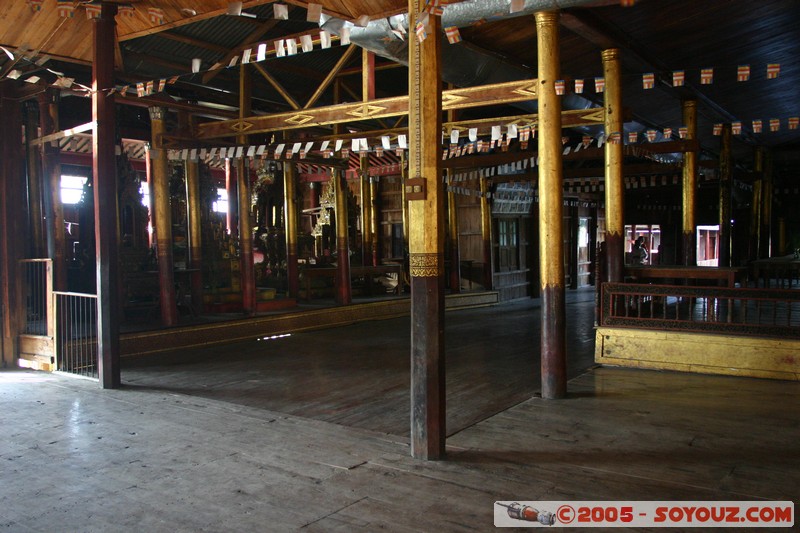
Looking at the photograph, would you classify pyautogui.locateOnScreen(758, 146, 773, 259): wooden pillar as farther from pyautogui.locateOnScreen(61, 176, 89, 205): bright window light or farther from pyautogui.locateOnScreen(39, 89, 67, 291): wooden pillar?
pyautogui.locateOnScreen(61, 176, 89, 205): bright window light

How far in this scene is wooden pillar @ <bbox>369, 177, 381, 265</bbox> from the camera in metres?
17.2

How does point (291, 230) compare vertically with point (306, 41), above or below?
below

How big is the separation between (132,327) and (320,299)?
5.15 m

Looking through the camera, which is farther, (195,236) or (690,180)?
(195,236)

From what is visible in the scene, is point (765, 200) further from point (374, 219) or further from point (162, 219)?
point (162, 219)

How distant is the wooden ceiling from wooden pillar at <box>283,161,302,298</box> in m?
1.58

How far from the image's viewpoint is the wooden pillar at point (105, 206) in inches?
266

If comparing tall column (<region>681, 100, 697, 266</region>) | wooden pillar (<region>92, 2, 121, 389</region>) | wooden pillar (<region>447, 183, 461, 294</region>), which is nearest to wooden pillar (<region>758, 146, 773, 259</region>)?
tall column (<region>681, 100, 697, 266</region>)

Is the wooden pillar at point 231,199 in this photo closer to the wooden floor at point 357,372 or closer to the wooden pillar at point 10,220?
the wooden floor at point 357,372

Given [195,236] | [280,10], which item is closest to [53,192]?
[195,236]

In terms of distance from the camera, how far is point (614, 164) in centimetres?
755

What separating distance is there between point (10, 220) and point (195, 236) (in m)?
3.58

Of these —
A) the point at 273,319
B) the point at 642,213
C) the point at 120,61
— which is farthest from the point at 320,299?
the point at 642,213

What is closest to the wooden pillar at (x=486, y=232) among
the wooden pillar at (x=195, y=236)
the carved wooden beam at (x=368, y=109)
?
the wooden pillar at (x=195, y=236)
